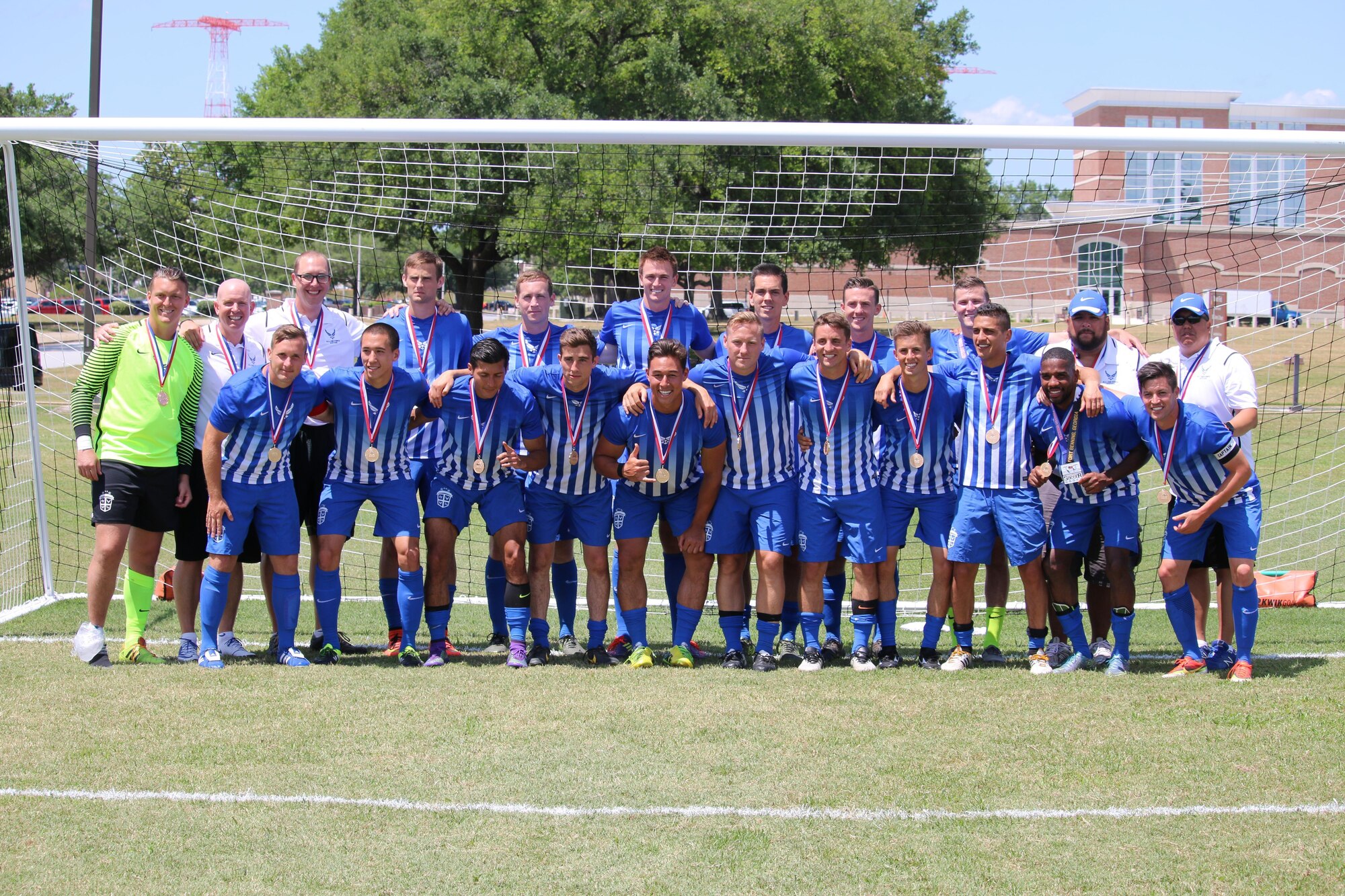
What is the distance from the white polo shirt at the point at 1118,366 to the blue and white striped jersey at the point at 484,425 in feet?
8.71

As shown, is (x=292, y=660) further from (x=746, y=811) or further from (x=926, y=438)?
(x=926, y=438)

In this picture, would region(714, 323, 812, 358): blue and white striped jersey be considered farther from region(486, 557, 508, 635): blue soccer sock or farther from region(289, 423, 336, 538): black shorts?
region(289, 423, 336, 538): black shorts

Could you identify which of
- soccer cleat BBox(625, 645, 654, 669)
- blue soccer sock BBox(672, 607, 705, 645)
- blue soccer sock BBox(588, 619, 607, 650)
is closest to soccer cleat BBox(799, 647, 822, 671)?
blue soccer sock BBox(672, 607, 705, 645)

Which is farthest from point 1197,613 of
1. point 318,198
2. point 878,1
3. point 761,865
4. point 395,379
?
point 878,1

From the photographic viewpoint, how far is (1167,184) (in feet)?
27.7

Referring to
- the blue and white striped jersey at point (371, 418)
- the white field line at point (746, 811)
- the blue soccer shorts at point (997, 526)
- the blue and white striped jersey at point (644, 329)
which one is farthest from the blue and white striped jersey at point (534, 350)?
the white field line at point (746, 811)

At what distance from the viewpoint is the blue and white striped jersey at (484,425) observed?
18.9 ft

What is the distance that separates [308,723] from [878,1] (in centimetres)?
2772

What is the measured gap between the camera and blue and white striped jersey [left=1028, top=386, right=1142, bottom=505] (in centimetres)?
556

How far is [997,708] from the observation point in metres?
5.00

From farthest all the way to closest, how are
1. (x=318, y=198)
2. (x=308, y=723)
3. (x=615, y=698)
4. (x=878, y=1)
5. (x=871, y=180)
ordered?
(x=878, y=1) < (x=871, y=180) < (x=318, y=198) < (x=615, y=698) < (x=308, y=723)

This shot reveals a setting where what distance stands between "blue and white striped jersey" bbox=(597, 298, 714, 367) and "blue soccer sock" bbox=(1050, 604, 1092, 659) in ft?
7.55

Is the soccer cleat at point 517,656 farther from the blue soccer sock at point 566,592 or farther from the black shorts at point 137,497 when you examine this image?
the black shorts at point 137,497

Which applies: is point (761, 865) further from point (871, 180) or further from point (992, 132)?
point (871, 180)
